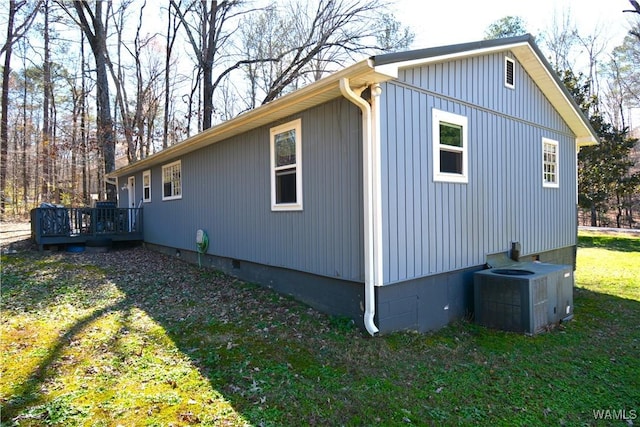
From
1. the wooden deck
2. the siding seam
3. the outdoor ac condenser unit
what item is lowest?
the outdoor ac condenser unit

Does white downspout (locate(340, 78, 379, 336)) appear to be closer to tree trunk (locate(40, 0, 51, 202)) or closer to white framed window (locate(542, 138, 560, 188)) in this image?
white framed window (locate(542, 138, 560, 188))

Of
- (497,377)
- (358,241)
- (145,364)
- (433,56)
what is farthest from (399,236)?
(145,364)

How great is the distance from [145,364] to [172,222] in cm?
690

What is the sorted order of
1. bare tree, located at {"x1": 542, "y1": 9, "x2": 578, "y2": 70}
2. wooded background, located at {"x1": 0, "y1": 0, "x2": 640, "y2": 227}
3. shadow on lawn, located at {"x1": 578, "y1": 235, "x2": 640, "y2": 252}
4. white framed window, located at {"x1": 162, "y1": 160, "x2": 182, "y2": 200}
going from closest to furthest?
white framed window, located at {"x1": 162, "y1": 160, "x2": 182, "y2": 200}
shadow on lawn, located at {"x1": 578, "y1": 235, "x2": 640, "y2": 252}
wooded background, located at {"x1": 0, "y1": 0, "x2": 640, "y2": 227}
bare tree, located at {"x1": 542, "y1": 9, "x2": 578, "y2": 70}

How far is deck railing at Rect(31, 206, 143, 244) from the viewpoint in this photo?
412 inches

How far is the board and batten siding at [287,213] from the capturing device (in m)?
4.78

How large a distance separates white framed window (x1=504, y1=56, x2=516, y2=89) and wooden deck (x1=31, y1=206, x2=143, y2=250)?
10935 mm

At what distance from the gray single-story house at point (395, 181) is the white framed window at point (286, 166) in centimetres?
3

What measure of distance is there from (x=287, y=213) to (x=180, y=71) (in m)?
19.3

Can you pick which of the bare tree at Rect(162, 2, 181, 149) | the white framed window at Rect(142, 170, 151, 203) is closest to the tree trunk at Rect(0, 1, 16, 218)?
the bare tree at Rect(162, 2, 181, 149)

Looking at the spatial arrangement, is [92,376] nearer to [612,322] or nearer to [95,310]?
[95,310]

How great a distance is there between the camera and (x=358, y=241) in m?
4.66

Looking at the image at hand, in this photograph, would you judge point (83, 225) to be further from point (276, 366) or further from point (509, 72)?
point (509, 72)

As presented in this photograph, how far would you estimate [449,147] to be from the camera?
5520mm
